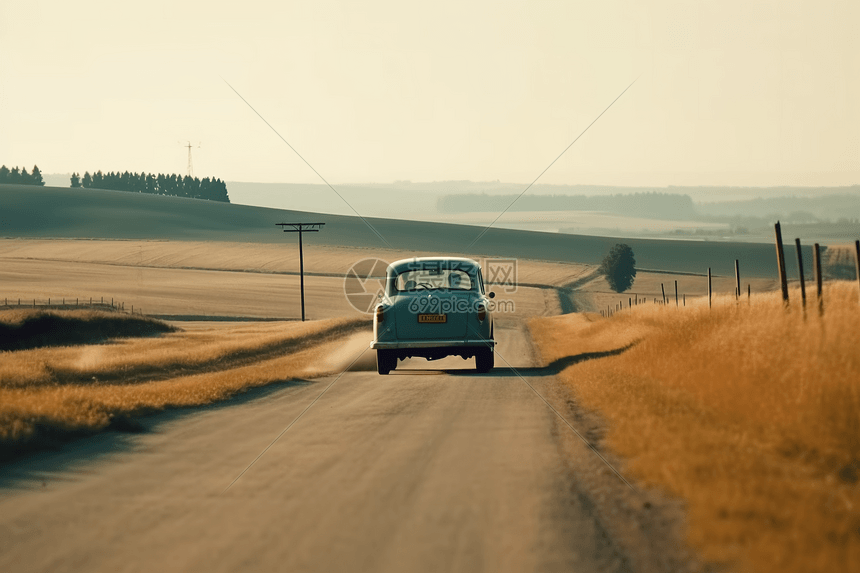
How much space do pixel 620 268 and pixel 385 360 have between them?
92710mm

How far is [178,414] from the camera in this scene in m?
12.2


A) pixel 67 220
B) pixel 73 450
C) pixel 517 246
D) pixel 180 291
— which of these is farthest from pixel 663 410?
pixel 67 220

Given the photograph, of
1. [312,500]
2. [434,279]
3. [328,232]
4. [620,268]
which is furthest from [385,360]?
[328,232]

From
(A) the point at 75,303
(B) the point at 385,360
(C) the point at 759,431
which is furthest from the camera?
(A) the point at 75,303

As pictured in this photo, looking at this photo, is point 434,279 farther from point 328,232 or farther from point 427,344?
point 328,232

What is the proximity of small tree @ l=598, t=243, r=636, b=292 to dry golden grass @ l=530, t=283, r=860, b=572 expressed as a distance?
92.2 meters

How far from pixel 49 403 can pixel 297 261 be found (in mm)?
87754

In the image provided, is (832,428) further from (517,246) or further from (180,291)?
(517,246)

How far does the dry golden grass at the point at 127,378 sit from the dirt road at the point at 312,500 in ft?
2.71

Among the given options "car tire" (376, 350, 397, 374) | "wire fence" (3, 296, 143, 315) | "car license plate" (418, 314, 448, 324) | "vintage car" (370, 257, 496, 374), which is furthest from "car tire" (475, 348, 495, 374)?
"wire fence" (3, 296, 143, 315)

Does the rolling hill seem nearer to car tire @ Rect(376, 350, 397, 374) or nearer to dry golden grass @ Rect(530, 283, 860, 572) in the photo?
car tire @ Rect(376, 350, 397, 374)

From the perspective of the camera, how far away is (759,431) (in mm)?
8195

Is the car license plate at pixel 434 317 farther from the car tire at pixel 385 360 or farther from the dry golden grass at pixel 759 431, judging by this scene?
the dry golden grass at pixel 759 431

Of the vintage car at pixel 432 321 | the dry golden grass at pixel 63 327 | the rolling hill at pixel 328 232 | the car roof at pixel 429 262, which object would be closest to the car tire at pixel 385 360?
the vintage car at pixel 432 321
